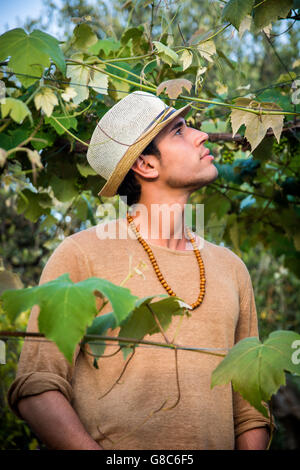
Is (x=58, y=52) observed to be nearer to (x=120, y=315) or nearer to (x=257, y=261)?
(x=120, y=315)

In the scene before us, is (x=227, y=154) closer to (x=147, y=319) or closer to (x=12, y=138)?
(x=12, y=138)

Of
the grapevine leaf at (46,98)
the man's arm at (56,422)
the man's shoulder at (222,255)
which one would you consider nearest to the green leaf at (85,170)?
the man's shoulder at (222,255)

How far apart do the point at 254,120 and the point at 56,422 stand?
1050mm

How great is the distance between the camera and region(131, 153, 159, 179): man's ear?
183cm

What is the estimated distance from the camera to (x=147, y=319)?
45.7 inches

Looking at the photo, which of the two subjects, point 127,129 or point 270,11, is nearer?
point 270,11

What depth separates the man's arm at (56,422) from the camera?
4.53 ft

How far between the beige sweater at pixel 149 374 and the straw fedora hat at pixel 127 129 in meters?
0.25

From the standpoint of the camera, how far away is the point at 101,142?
5.82 ft

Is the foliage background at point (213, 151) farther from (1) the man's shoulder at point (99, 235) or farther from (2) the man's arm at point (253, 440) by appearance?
(2) the man's arm at point (253, 440)

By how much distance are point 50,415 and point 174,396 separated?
35 cm

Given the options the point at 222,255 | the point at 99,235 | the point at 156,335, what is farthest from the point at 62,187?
the point at 156,335
